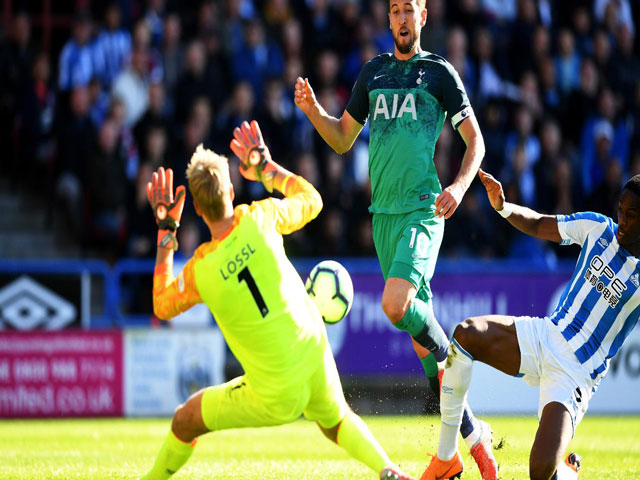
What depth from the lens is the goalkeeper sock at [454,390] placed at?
22.2 ft

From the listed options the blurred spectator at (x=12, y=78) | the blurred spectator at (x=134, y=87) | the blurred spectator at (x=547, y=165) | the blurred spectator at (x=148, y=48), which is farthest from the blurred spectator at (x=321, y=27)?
the blurred spectator at (x=12, y=78)

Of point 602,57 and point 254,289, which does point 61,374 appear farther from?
point 602,57

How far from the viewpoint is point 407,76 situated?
24.4 ft

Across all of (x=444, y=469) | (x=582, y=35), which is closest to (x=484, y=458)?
(x=444, y=469)

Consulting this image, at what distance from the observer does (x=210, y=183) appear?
5926 mm

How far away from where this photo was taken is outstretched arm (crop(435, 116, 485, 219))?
265 inches

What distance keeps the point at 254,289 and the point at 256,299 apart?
2.2 inches

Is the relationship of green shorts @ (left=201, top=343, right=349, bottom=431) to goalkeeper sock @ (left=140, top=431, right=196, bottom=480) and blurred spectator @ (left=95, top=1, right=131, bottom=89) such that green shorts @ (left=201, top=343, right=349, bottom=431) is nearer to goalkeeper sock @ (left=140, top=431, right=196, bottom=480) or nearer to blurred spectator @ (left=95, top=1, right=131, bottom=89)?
goalkeeper sock @ (left=140, top=431, right=196, bottom=480)

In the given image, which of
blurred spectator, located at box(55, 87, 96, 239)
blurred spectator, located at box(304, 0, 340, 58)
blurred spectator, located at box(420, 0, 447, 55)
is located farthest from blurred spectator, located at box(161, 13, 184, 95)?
blurred spectator, located at box(420, 0, 447, 55)

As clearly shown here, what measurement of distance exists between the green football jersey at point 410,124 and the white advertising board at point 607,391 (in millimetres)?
5774

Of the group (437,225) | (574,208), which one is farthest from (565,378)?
(574,208)

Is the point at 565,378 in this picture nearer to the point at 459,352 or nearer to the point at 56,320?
the point at 459,352

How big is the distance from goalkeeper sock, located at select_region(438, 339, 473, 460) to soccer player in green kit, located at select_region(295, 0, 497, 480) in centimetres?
27

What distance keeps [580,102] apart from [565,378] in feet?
35.1
